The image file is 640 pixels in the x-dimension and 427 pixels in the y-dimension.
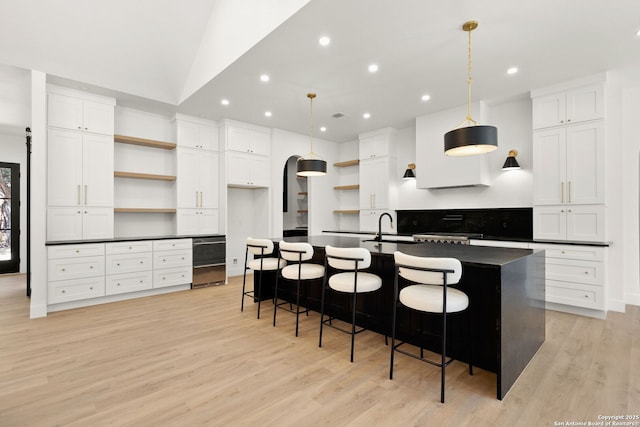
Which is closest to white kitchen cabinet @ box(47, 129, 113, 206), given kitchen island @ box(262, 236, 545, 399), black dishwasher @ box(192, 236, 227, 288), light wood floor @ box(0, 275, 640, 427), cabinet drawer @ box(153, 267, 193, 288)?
cabinet drawer @ box(153, 267, 193, 288)

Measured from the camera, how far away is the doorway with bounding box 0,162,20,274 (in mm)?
6609

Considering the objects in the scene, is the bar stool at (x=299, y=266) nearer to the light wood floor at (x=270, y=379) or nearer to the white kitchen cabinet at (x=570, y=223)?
the light wood floor at (x=270, y=379)

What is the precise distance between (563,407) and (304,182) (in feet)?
23.5

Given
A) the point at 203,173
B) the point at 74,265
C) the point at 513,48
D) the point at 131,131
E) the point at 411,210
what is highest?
the point at 513,48

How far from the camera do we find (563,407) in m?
1.97

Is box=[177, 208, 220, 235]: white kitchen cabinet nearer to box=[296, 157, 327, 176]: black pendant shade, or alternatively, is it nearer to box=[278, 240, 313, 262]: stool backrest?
box=[296, 157, 327, 176]: black pendant shade

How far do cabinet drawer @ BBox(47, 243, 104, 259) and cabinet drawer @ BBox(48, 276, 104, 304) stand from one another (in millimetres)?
339

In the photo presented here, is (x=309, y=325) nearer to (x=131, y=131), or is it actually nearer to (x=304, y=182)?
(x=131, y=131)

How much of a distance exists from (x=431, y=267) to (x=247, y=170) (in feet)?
15.1

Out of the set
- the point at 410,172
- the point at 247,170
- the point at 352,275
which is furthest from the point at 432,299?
the point at 247,170

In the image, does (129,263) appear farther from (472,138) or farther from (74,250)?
(472,138)

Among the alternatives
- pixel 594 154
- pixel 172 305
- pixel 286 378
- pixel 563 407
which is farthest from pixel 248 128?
pixel 563 407

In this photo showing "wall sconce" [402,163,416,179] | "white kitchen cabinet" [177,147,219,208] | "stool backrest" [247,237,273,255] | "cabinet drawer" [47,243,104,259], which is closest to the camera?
"stool backrest" [247,237,273,255]

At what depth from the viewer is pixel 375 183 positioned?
6465mm
